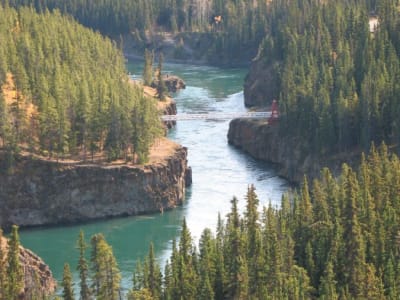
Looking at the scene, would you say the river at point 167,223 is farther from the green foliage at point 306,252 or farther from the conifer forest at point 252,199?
the green foliage at point 306,252

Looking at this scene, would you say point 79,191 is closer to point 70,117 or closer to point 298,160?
point 70,117

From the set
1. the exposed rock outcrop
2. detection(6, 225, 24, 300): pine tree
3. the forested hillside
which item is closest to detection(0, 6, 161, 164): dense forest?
the exposed rock outcrop

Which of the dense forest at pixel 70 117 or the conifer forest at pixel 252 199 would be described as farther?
the dense forest at pixel 70 117

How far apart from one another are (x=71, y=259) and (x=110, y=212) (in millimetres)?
21393

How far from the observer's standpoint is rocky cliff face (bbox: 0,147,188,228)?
16738 cm

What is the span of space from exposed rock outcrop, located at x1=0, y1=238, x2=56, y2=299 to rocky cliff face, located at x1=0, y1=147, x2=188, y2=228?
27641 millimetres

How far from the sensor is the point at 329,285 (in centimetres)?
12431

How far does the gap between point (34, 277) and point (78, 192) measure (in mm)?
38673

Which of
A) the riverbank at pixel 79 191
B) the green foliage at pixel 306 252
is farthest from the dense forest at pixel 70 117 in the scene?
the green foliage at pixel 306 252

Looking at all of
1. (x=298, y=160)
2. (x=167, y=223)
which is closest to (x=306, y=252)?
(x=167, y=223)

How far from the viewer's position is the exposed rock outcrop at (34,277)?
126812 millimetres

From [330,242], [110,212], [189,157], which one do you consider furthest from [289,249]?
[189,157]

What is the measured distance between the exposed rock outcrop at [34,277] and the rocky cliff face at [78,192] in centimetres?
2764

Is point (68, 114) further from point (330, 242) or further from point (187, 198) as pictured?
point (330, 242)
